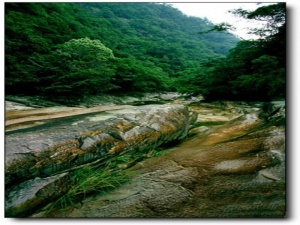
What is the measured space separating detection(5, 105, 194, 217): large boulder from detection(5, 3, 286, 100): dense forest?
26cm

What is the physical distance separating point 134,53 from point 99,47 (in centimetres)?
32

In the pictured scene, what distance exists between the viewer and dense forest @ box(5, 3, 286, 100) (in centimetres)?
225

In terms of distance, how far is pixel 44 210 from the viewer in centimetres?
185

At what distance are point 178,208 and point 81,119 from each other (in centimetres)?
100

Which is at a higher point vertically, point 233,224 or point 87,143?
point 87,143

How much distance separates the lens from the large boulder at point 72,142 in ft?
5.90

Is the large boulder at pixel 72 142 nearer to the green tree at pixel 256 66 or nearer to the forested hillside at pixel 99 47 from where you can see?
the forested hillside at pixel 99 47

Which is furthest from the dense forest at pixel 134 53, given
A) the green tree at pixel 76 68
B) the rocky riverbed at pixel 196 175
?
the rocky riverbed at pixel 196 175

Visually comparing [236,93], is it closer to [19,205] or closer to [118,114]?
[118,114]

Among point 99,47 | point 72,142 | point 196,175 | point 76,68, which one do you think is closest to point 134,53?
point 99,47

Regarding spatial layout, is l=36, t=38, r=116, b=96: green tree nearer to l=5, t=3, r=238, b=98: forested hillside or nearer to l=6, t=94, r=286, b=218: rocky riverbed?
l=5, t=3, r=238, b=98: forested hillside

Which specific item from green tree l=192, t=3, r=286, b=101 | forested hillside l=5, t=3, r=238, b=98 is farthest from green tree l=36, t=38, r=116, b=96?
green tree l=192, t=3, r=286, b=101

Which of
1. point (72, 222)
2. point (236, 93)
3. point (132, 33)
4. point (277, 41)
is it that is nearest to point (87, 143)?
point (72, 222)

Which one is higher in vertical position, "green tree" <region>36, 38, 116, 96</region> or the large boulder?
"green tree" <region>36, 38, 116, 96</region>
